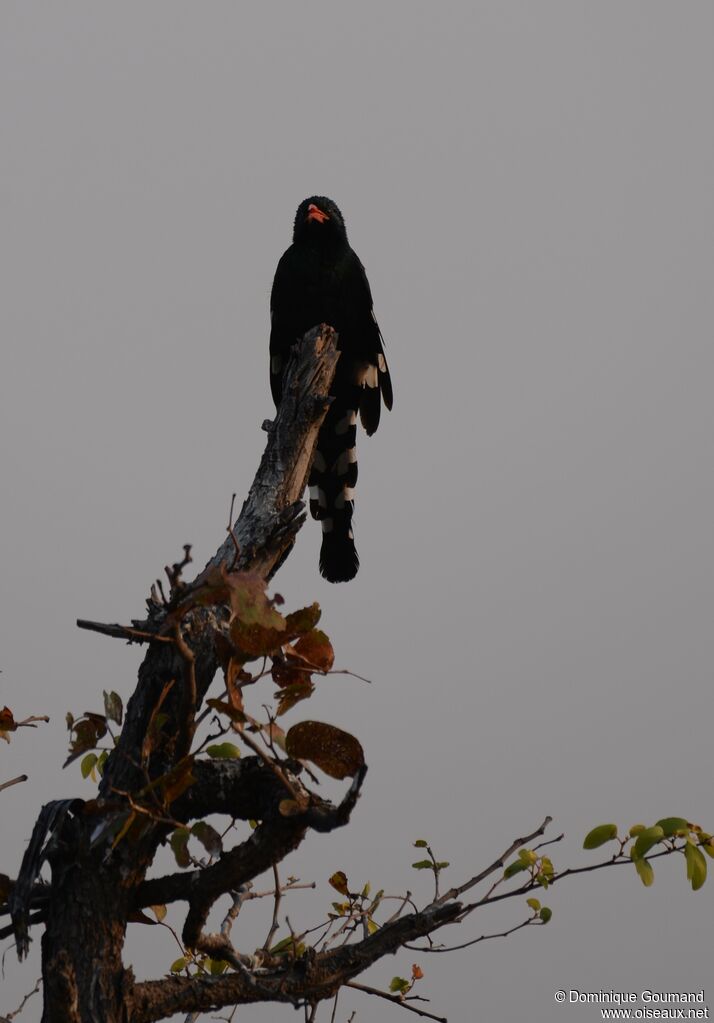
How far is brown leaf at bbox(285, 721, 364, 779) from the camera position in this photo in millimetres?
2332

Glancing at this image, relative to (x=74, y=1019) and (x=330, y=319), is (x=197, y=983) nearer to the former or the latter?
(x=74, y=1019)

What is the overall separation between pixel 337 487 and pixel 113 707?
292cm

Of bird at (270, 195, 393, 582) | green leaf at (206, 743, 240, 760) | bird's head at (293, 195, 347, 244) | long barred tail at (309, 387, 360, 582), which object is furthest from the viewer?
bird's head at (293, 195, 347, 244)

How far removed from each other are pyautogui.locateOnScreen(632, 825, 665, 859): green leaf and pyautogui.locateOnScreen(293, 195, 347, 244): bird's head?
A: 4.45m

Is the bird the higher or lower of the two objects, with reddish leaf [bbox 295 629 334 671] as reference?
higher

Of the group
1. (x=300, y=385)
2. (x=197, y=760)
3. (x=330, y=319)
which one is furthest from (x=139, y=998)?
(x=330, y=319)

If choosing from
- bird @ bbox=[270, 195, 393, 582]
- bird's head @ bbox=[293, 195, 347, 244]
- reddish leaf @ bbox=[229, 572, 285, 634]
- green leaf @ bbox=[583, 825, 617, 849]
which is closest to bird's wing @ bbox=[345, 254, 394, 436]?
bird @ bbox=[270, 195, 393, 582]

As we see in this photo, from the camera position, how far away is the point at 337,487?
5410 mm

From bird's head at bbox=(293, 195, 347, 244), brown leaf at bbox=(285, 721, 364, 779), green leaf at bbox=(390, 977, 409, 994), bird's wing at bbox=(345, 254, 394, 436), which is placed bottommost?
green leaf at bbox=(390, 977, 409, 994)

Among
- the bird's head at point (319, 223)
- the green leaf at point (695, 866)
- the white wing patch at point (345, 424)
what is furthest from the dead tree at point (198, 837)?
the bird's head at point (319, 223)

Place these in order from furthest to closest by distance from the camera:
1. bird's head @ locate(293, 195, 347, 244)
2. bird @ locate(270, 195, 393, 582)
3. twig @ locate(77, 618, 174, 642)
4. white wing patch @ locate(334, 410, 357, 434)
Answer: bird's head @ locate(293, 195, 347, 244) → white wing patch @ locate(334, 410, 357, 434) → bird @ locate(270, 195, 393, 582) → twig @ locate(77, 618, 174, 642)

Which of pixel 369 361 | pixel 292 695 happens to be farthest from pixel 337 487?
pixel 292 695

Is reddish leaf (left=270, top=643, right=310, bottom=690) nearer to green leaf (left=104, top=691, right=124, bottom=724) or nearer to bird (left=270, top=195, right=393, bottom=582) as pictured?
green leaf (left=104, top=691, right=124, bottom=724)

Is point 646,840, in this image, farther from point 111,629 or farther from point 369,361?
point 369,361
